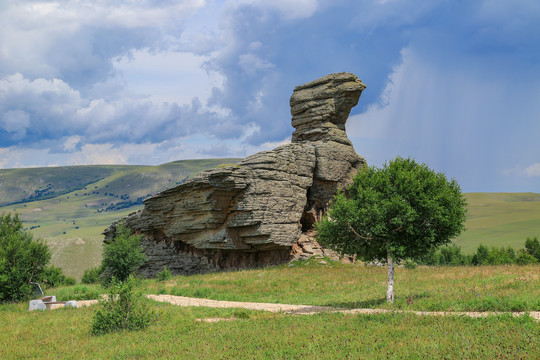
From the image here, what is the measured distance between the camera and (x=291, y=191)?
158ft

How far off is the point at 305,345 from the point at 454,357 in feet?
16.4

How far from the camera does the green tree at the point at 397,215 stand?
24.4 meters

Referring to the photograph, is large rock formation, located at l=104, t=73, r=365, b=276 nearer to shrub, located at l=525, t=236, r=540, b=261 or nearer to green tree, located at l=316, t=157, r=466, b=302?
green tree, located at l=316, t=157, r=466, b=302

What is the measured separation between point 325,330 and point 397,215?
404 inches

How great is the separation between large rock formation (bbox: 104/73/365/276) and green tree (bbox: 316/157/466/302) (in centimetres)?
1976

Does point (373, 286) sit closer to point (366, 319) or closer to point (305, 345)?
point (366, 319)

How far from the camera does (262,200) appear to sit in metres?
45.8

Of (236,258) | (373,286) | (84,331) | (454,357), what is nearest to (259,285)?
(373,286)

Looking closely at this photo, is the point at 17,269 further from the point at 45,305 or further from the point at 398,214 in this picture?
the point at 398,214

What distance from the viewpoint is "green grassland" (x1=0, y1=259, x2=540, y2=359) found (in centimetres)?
1275

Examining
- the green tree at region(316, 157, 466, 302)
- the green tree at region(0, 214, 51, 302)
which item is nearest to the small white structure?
the green tree at region(0, 214, 51, 302)

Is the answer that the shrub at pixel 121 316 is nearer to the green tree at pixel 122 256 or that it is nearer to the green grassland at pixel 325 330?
the green grassland at pixel 325 330

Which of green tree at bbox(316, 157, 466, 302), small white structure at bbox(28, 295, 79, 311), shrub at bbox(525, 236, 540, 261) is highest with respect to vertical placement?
green tree at bbox(316, 157, 466, 302)

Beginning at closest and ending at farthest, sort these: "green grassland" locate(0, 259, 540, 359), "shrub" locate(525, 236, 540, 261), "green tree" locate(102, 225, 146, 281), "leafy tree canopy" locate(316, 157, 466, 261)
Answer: "green grassland" locate(0, 259, 540, 359)
"leafy tree canopy" locate(316, 157, 466, 261)
"green tree" locate(102, 225, 146, 281)
"shrub" locate(525, 236, 540, 261)
